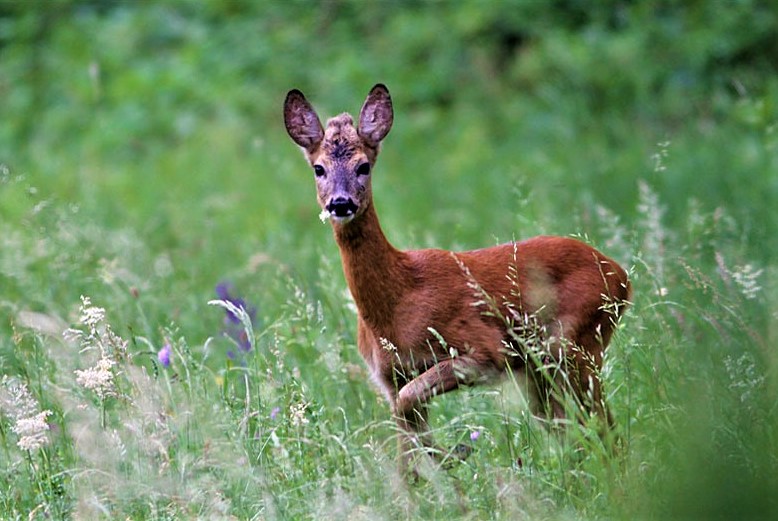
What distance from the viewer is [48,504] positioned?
391 cm

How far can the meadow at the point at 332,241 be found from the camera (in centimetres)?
376

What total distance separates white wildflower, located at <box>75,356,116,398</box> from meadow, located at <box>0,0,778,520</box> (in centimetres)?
1

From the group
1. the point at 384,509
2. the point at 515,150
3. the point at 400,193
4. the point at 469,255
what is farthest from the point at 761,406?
the point at 515,150

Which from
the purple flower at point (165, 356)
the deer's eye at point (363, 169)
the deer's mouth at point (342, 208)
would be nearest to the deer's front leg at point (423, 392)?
the deer's mouth at point (342, 208)

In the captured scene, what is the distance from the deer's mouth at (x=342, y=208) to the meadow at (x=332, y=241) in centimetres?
38

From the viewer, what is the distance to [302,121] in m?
4.63

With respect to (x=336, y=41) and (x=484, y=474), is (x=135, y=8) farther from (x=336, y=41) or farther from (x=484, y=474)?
(x=484, y=474)

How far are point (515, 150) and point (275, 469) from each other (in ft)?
21.4

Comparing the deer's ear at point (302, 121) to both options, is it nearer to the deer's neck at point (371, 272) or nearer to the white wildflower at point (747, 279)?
the deer's neck at point (371, 272)

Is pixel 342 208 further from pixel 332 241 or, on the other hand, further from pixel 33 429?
pixel 332 241

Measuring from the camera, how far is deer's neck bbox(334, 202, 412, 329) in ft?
14.6

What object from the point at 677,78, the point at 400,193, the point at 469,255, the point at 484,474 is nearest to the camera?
the point at 484,474

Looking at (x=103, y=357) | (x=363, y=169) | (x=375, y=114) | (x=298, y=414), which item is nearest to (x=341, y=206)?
(x=363, y=169)

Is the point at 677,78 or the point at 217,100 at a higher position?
the point at 217,100
